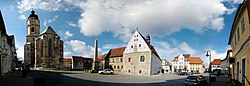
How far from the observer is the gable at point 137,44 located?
5918 cm

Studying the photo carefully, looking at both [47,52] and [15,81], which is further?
[47,52]

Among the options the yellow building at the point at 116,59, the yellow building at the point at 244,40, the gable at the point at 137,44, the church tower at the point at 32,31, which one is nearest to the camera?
the yellow building at the point at 244,40

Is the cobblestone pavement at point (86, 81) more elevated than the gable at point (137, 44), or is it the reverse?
the gable at point (137, 44)

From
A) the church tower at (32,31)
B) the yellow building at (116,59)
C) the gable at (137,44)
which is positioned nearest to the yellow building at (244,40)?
the gable at (137,44)

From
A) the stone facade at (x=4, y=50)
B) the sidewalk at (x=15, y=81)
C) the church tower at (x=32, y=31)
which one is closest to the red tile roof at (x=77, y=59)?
the church tower at (x=32, y=31)

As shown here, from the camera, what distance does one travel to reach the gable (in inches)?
2330

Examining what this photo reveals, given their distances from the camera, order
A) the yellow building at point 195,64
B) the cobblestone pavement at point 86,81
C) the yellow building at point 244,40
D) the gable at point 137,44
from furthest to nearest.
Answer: the yellow building at point 195,64
the gable at point 137,44
the cobblestone pavement at point 86,81
the yellow building at point 244,40

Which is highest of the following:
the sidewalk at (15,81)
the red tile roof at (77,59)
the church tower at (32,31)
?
the church tower at (32,31)

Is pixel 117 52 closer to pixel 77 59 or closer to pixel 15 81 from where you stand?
pixel 77 59

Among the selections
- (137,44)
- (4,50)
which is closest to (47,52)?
(137,44)

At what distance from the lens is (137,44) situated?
6106 centimetres

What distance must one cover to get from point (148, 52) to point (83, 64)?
46.6 m

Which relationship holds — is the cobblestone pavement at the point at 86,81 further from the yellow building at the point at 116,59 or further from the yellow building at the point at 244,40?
the yellow building at the point at 116,59

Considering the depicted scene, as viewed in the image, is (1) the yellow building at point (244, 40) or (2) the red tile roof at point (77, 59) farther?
(2) the red tile roof at point (77, 59)
